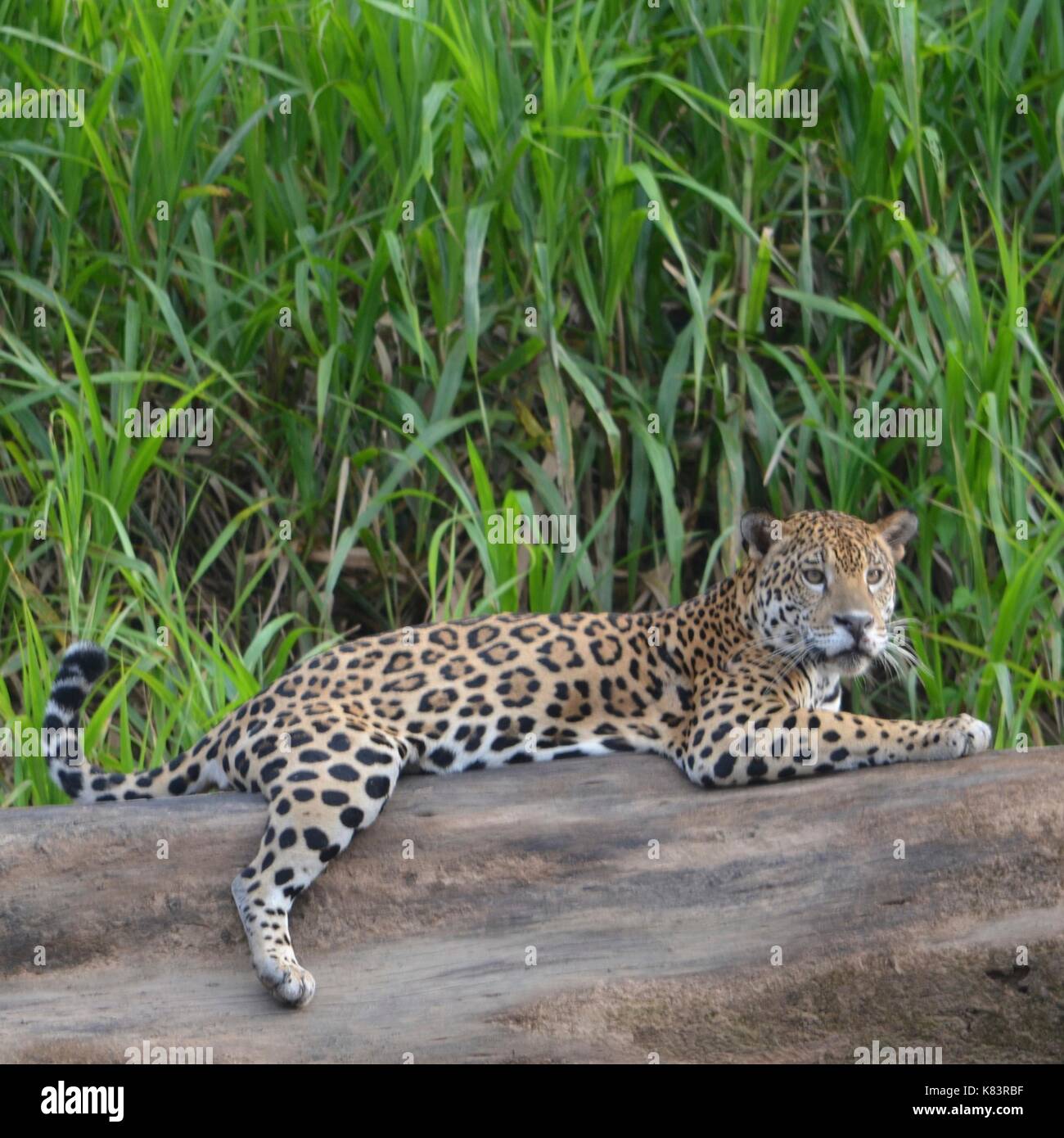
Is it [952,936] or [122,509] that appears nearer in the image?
[952,936]

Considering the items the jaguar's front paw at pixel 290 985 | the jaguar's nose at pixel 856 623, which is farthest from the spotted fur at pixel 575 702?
the jaguar's front paw at pixel 290 985

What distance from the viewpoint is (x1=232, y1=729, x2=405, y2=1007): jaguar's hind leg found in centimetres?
489

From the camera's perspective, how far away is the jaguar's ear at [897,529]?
5738 mm

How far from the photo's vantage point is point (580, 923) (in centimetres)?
507

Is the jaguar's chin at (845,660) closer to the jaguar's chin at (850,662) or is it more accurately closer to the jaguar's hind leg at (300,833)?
the jaguar's chin at (850,662)

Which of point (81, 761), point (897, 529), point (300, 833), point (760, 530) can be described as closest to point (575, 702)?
point (760, 530)

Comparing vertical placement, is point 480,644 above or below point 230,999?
above

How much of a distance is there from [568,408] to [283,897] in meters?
2.83

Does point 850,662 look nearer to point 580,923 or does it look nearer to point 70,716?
point 580,923

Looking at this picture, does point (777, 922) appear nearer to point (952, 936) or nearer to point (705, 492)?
point (952, 936)

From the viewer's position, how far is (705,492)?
7.35 metres

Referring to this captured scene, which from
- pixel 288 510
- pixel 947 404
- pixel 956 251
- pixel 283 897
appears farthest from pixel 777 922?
pixel 956 251

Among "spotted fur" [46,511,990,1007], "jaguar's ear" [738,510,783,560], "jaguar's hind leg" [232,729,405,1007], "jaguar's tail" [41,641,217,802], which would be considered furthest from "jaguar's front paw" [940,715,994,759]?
"jaguar's tail" [41,641,217,802]

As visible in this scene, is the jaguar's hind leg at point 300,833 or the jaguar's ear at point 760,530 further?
→ the jaguar's ear at point 760,530
